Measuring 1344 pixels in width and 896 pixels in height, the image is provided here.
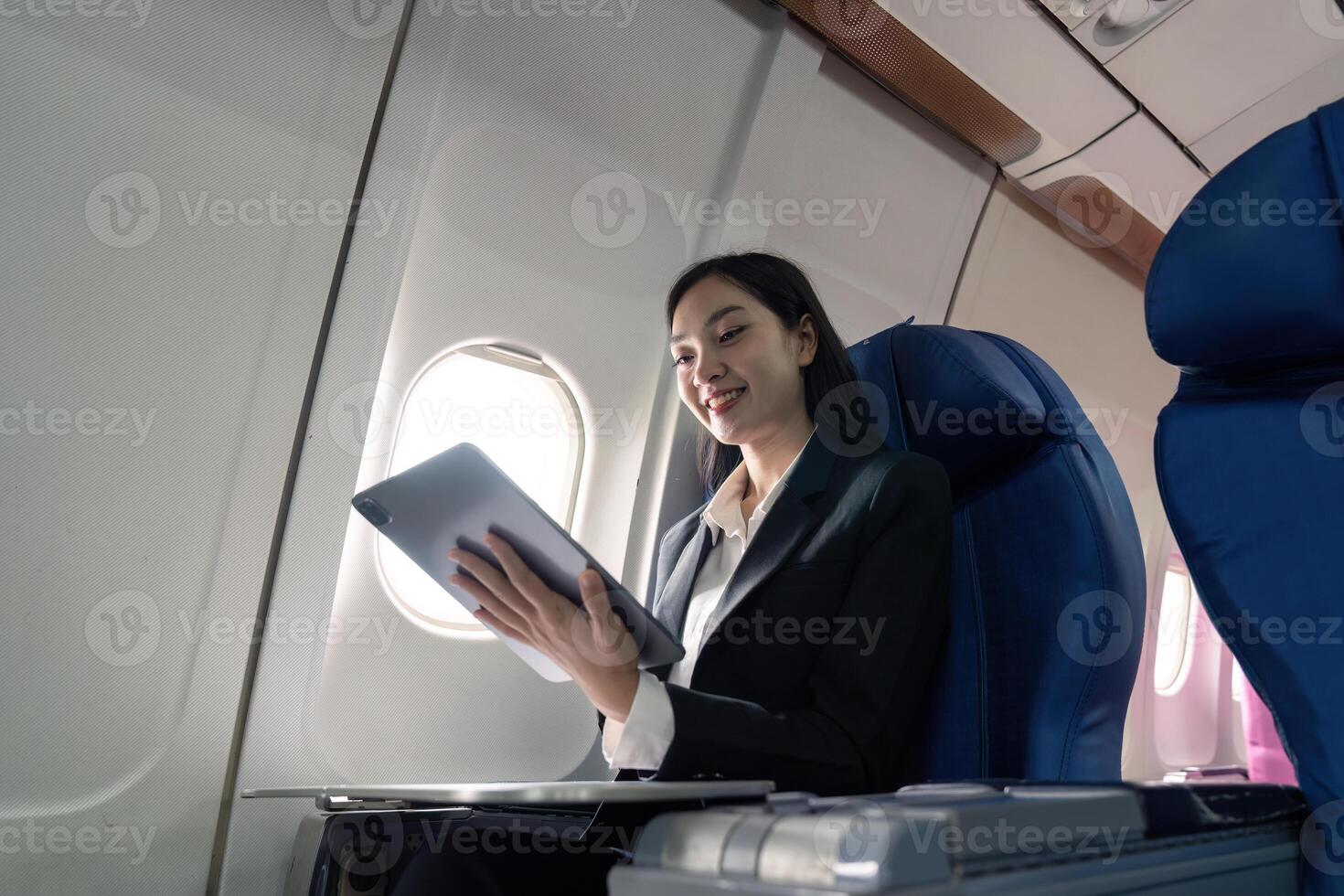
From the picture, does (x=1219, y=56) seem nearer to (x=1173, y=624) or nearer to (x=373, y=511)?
(x=373, y=511)

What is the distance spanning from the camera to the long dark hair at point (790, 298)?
2078mm

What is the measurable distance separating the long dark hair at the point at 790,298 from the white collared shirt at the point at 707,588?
199 mm

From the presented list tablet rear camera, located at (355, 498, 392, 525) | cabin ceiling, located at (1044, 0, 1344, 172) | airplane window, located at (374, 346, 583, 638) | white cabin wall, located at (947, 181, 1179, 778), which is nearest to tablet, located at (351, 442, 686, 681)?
tablet rear camera, located at (355, 498, 392, 525)

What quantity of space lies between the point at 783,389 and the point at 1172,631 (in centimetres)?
459

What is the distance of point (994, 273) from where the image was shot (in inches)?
147

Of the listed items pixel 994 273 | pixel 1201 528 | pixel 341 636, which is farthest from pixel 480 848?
pixel 994 273

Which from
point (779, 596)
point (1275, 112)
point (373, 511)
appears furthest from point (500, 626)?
point (1275, 112)

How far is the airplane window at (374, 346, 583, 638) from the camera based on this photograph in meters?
2.37

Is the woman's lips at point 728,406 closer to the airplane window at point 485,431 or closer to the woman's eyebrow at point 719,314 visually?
the woman's eyebrow at point 719,314

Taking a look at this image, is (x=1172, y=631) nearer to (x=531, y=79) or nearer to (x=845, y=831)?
(x=531, y=79)

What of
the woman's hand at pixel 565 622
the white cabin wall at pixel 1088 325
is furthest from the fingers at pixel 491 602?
the white cabin wall at pixel 1088 325

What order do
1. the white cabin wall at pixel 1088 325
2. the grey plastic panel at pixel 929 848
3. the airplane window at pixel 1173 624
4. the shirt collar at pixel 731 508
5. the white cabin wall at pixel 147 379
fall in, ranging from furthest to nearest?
the airplane window at pixel 1173 624, the white cabin wall at pixel 1088 325, the shirt collar at pixel 731 508, the white cabin wall at pixel 147 379, the grey plastic panel at pixel 929 848

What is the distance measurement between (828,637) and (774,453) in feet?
2.07

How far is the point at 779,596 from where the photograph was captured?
62.7 inches
